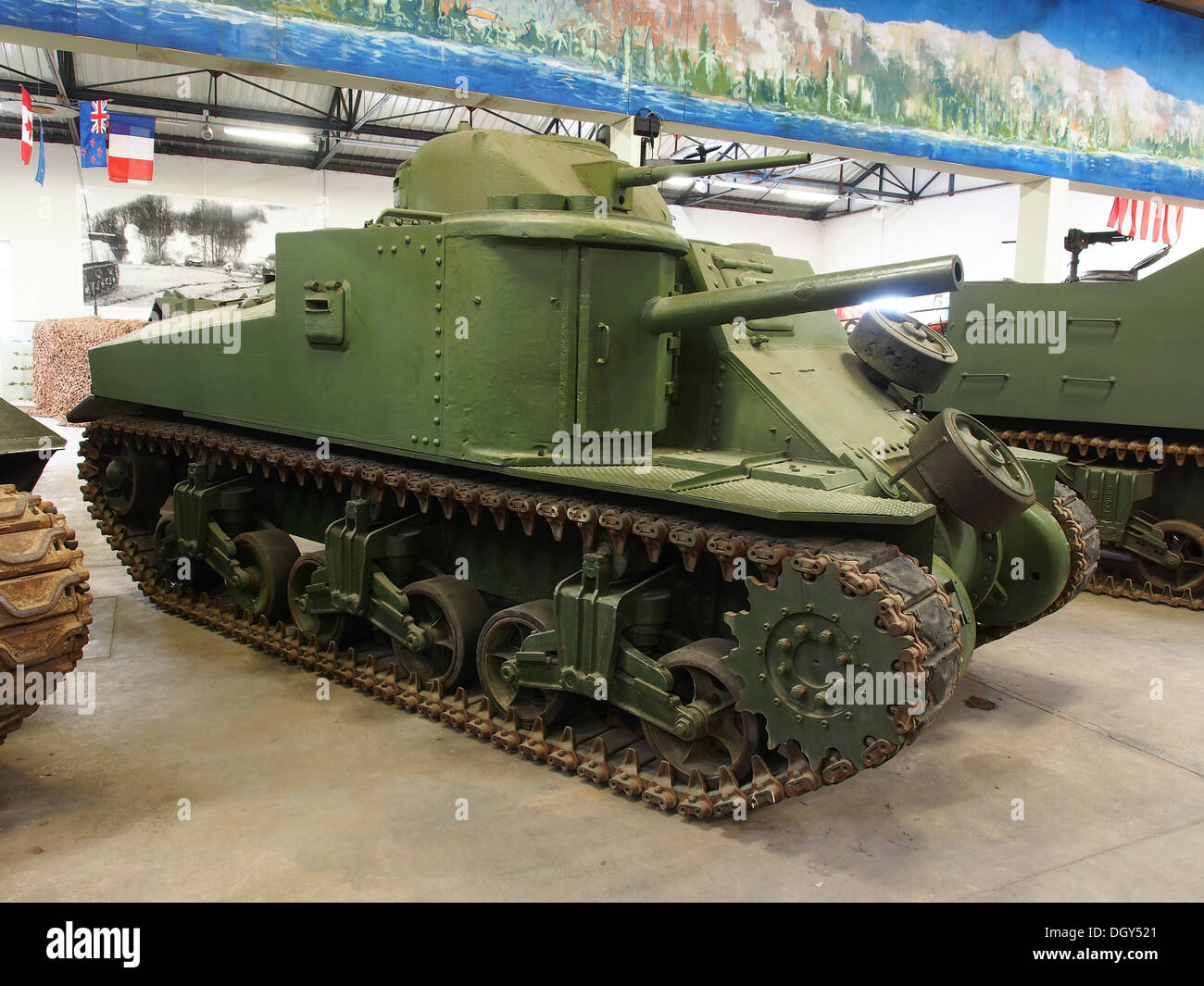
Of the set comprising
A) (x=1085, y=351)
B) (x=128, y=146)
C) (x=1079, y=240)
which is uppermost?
(x=128, y=146)

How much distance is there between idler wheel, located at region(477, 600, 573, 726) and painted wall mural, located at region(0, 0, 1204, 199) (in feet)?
17.3

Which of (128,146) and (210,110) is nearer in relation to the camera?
(128,146)

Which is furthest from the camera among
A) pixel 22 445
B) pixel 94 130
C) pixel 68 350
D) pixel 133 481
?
pixel 68 350

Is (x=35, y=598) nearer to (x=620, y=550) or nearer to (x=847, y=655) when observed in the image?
(x=620, y=550)

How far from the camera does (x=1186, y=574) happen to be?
951 cm

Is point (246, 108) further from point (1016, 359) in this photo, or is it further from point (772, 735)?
point (772, 735)

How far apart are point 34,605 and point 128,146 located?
11.2 meters

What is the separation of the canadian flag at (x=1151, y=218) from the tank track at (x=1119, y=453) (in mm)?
6372

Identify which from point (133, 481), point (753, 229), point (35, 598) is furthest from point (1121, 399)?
point (753, 229)

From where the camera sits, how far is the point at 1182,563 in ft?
30.9

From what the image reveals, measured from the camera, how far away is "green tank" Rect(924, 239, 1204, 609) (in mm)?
9180

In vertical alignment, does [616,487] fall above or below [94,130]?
below

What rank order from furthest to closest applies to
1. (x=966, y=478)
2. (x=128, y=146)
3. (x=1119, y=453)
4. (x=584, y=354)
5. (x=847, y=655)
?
(x=128, y=146), (x=1119, y=453), (x=584, y=354), (x=966, y=478), (x=847, y=655)

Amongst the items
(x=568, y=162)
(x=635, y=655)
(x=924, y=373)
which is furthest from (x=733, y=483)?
(x=568, y=162)
